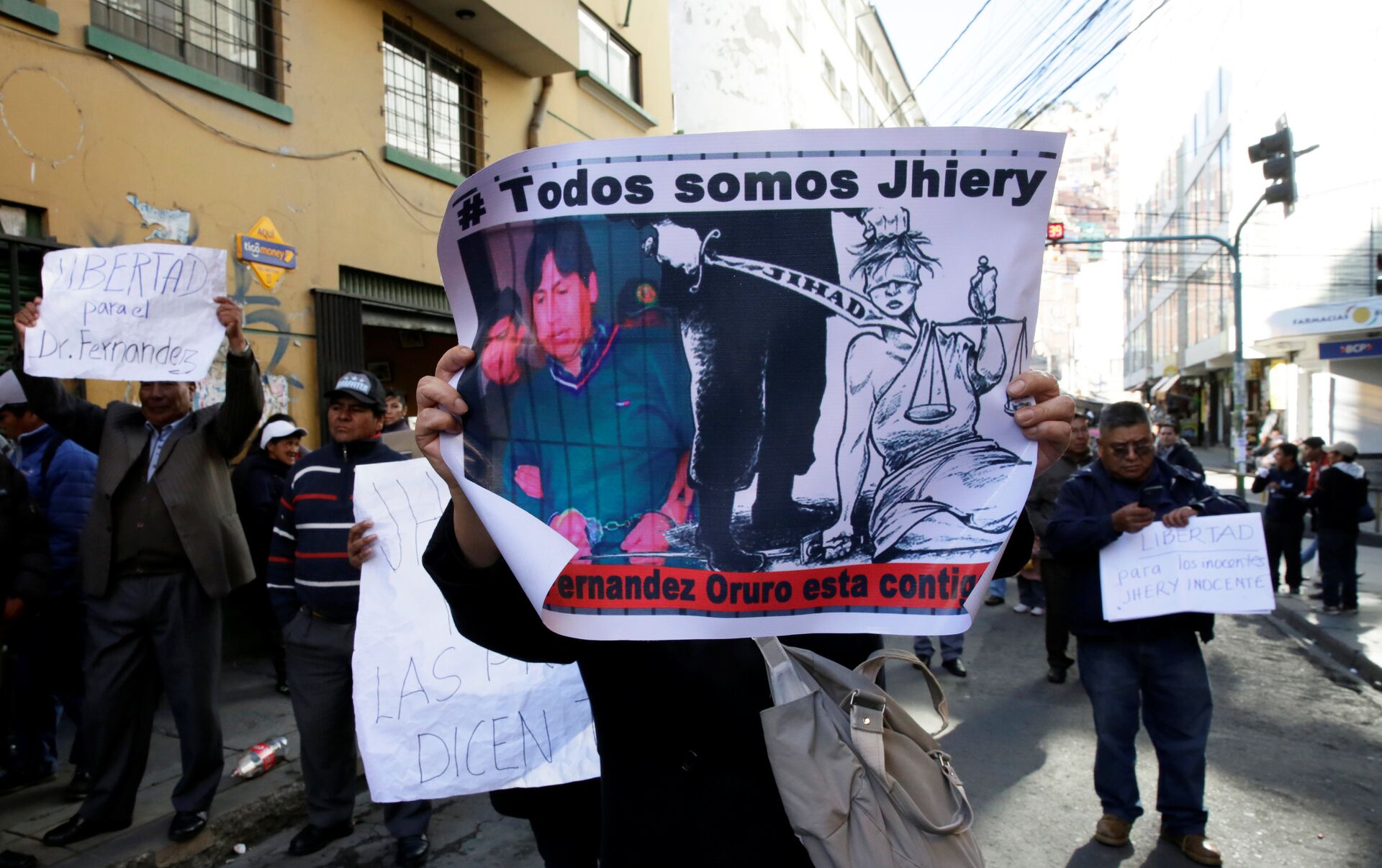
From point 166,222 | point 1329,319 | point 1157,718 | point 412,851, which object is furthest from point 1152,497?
point 1329,319

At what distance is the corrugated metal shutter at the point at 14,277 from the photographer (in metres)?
5.70

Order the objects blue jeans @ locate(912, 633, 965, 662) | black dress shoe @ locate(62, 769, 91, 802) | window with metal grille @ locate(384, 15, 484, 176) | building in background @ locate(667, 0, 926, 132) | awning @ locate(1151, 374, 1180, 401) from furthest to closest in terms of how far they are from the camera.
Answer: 1. awning @ locate(1151, 374, 1180, 401)
2. building in background @ locate(667, 0, 926, 132)
3. window with metal grille @ locate(384, 15, 484, 176)
4. blue jeans @ locate(912, 633, 965, 662)
5. black dress shoe @ locate(62, 769, 91, 802)

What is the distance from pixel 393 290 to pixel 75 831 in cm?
616

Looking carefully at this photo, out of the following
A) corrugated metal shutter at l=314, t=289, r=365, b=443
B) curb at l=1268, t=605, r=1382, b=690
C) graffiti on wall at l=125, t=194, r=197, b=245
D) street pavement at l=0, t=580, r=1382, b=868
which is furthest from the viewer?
corrugated metal shutter at l=314, t=289, r=365, b=443

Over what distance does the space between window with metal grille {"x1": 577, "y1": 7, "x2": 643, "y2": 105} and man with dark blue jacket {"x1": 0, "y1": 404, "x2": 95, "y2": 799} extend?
874 cm

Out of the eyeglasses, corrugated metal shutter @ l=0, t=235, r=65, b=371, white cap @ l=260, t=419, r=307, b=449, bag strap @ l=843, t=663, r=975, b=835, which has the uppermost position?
corrugated metal shutter @ l=0, t=235, r=65, b=371

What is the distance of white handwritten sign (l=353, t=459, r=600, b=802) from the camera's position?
3064 millimetres

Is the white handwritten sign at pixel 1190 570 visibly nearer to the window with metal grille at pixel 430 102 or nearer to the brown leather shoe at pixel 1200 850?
the brown leather shoe at pixel 1200 850

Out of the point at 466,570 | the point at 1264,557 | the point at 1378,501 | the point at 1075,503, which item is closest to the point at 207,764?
the point at 466,570

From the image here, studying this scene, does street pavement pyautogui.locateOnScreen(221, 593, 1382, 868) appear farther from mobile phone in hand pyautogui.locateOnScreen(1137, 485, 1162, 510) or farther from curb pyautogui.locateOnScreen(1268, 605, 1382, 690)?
mobile phone in hand pyautogui.locateOnScreen(1137, 485, 1162, 510)

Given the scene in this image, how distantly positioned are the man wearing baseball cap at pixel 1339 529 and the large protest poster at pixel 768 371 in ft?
30.8

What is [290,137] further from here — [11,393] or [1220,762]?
[1220,762]

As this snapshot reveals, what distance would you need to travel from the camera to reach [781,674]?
1576 millimetres

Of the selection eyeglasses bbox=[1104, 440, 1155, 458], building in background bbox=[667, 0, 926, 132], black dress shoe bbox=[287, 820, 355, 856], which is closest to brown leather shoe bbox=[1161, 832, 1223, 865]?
eyeglasses bbox=[1104, 440, 1155, 458]
